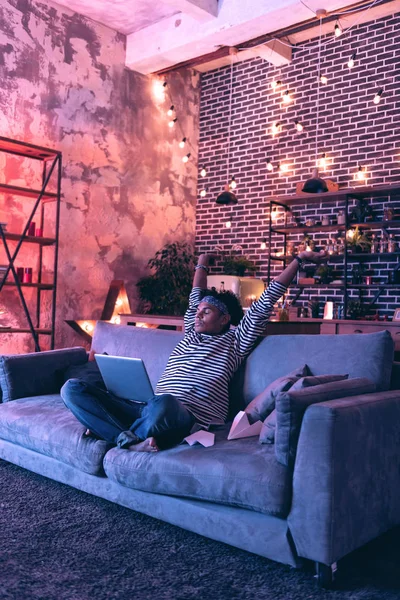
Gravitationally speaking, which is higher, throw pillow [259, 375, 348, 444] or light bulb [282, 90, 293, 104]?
light bulb [282, 90, 293, 104]

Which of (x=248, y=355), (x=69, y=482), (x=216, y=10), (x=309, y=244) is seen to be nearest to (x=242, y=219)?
(x=309, y=244)

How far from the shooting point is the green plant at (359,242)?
6254 mm

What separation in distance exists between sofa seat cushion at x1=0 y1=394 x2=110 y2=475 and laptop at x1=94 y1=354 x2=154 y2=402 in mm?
260

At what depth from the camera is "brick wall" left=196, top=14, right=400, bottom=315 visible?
21.0 ft

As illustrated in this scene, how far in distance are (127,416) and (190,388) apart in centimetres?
34

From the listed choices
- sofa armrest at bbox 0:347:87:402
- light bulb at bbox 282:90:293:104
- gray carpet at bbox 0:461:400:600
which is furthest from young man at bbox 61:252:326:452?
light bulb at bbox 282:90:293:104

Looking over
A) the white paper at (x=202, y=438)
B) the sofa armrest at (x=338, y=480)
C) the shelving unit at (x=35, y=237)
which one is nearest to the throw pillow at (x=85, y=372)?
the white paper at (x=202, y=438)

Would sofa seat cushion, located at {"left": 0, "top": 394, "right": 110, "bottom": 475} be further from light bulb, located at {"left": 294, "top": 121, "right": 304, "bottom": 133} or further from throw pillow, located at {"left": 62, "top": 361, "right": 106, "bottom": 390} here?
light bulb, located at {"left": 294, "top": 121, "right": 304, "bottom": 133}

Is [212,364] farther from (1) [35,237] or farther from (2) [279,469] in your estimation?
(1) [35,237]

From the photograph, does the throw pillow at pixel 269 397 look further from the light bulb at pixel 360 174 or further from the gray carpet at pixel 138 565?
the light bulb at pixel 360 174

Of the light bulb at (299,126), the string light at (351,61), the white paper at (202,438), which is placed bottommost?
the white paper at (202,438)

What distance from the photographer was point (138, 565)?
7.29 ft

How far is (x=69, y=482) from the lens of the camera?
9.93 feet

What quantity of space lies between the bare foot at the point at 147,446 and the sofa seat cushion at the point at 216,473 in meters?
0.02
